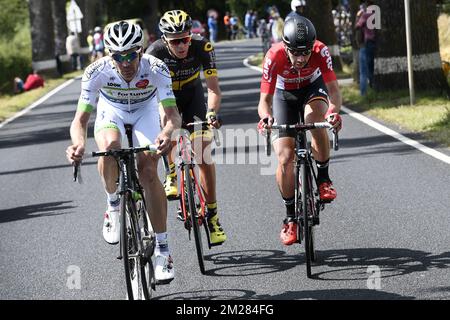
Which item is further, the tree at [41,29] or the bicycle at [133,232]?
the tree at [41,29]

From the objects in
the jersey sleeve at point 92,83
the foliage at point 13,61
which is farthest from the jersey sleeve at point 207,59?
the foliage at point 13,61

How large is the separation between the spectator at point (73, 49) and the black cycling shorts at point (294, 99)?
36.2 metres

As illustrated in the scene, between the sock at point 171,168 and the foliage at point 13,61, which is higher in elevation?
the sock at point 171,168

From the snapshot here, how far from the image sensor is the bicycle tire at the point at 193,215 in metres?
9.09

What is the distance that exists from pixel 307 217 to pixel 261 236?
175 centimetres

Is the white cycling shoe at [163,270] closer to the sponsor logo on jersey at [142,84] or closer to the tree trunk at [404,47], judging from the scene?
the sponsor logo on jersey at [142,84]

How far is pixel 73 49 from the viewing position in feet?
154

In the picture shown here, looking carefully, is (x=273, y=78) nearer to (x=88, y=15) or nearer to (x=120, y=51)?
(x=120, y=51)

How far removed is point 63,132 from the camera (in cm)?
2333

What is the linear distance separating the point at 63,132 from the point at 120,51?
15417mm

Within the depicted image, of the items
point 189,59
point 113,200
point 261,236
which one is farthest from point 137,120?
point 261,236

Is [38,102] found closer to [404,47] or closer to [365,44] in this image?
[365,44]

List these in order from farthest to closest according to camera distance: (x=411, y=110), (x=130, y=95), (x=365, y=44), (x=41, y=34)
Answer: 1. (x=41, y=34)
2. (x=365, y=44)
3. (x=411, y=110)
4. (x=130, y=95)

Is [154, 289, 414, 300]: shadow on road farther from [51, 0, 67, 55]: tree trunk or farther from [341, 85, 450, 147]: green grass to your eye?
[51, 0, 67, 55]: tree trunk
